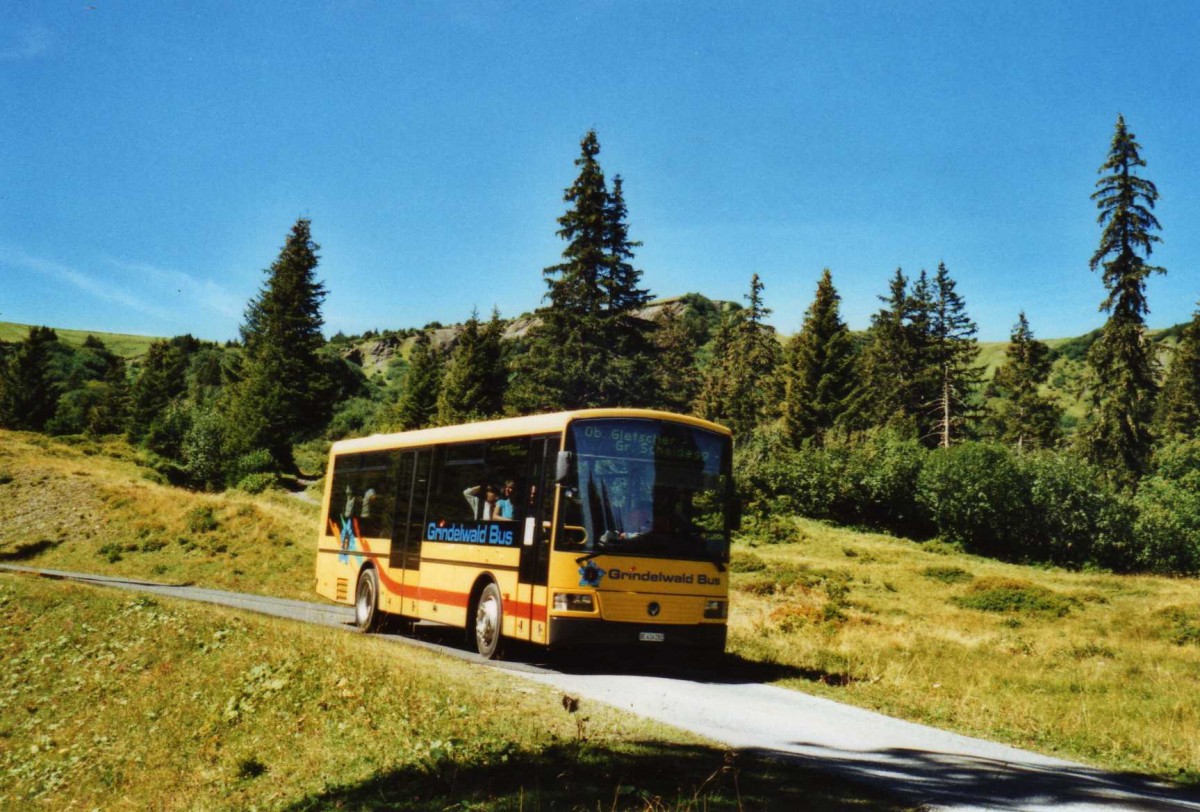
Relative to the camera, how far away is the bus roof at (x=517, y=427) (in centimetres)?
1190

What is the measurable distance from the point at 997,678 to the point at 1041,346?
3689 inches

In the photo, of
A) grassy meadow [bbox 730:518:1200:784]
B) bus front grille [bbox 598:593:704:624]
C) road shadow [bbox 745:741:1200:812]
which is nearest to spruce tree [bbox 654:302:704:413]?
grassy meadow [bbox 730:518:1200:784]

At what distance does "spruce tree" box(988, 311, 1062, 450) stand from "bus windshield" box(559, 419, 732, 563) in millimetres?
77208

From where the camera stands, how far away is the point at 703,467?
1234cm

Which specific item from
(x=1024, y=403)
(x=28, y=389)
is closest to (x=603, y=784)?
(x=28, y=389)

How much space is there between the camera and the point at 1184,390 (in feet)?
305

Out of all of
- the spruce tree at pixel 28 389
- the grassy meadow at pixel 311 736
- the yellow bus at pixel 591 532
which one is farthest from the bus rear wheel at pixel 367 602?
the spruce tree at pixel 28 389

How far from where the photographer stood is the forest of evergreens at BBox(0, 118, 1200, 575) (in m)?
51.7

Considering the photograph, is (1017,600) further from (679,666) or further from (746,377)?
(746,377)

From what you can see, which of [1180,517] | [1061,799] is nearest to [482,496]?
[1061,799]

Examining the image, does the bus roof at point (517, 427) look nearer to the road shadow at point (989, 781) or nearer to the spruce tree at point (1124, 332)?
the road shadow at point (989, 781)

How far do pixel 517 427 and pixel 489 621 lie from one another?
2.91 m

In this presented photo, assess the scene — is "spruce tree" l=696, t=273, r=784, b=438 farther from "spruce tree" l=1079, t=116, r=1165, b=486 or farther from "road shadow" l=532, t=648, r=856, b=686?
"road shadow" l=532, t=648, r=856, b=686

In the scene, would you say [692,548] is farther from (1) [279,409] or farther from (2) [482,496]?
(1) [279,409]
